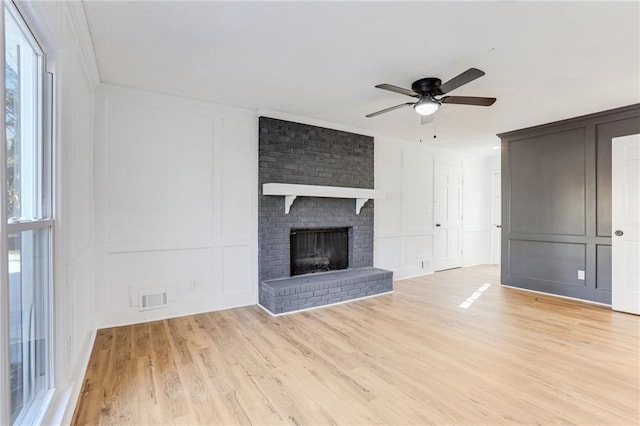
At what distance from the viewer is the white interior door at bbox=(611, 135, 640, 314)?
374 cm

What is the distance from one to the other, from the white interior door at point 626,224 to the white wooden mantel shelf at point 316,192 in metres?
2.95

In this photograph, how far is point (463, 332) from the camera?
126 inches

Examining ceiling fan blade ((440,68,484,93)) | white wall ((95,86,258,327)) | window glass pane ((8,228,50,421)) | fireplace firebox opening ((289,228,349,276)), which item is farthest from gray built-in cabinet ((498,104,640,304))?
window glass pane ((8,228,50,421))

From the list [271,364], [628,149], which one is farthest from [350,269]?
[628,149]

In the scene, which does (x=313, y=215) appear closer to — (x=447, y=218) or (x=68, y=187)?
(x=68, y=187)

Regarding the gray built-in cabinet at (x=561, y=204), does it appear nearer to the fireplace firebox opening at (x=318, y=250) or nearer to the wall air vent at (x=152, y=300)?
the fireplace firebox opening at (x=318, y=250)

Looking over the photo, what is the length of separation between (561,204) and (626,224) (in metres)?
0.78

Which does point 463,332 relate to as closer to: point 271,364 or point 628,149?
point 271,364

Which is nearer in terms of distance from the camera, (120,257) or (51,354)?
(51,354)

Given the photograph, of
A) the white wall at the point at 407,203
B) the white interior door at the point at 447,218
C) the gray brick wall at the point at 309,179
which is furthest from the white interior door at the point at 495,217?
the gray brick wall at the point at 309,179

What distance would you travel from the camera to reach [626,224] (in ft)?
12.6

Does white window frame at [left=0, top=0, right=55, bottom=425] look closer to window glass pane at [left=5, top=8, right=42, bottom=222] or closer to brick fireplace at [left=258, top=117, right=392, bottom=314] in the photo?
window glass pane at [left=5, top=8, right=42, bottom=222]

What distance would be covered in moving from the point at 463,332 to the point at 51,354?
333cm

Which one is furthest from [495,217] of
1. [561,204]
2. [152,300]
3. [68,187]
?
[68,187]
